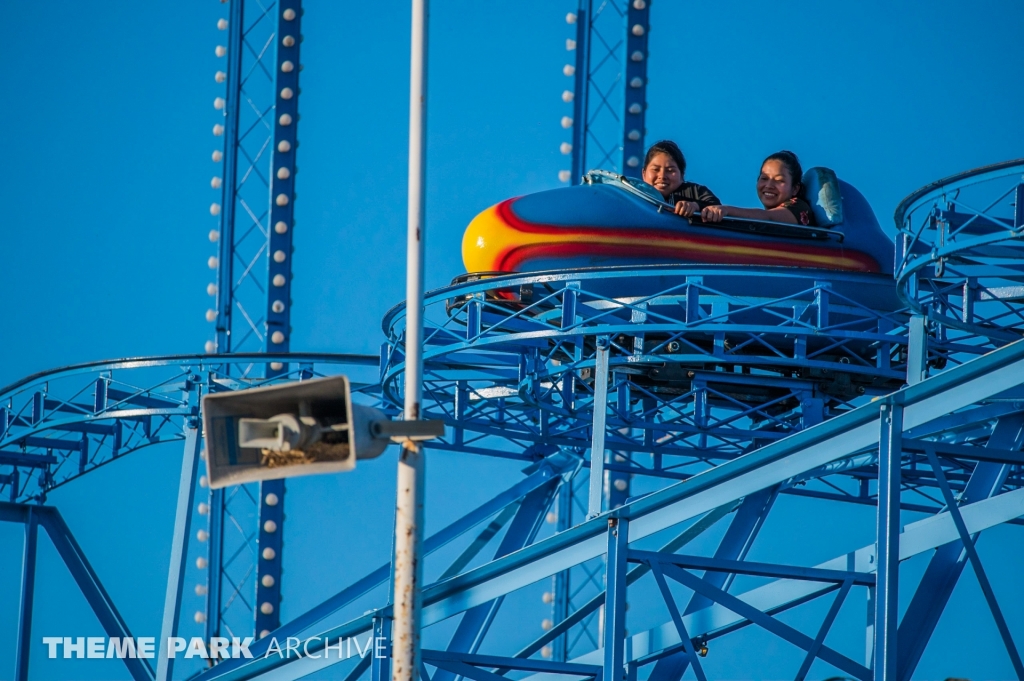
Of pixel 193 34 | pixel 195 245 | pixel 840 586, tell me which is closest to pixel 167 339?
pixel 195 245

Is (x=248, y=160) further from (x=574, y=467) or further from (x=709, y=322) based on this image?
(x=709, y=322)

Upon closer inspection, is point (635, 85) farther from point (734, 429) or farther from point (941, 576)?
point (941, 576)

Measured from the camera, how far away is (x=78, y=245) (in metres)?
20.6

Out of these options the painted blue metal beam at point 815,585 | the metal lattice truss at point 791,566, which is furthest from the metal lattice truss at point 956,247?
the painted blue metal beam at point 815,585

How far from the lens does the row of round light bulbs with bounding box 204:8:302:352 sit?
1908 cm

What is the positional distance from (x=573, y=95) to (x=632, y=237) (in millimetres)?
5845

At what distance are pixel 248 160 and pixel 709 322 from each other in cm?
873

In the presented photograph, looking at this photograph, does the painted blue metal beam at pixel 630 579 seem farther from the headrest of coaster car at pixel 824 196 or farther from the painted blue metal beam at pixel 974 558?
the painted blue metal beam at pixel 974 558

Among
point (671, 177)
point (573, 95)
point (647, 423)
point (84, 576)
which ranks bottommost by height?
point (84, 576)

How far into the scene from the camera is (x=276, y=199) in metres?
19.3

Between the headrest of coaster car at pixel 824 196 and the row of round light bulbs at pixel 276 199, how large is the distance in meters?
7.43

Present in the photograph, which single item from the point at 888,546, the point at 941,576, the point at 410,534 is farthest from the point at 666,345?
the point at 410,534

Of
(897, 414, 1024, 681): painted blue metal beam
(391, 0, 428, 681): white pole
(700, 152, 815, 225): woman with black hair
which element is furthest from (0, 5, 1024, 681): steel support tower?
(391, 0, 428, 681): white pole

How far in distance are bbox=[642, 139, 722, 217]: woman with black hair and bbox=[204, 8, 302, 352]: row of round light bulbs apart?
6.27m
